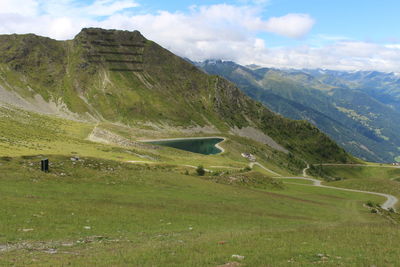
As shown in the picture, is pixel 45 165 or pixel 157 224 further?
pixel 45 165

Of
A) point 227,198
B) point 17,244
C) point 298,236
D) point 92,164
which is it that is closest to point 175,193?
point 227,198

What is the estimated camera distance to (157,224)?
3206 centimetres

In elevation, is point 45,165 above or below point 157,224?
above

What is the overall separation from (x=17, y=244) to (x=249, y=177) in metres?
54.5

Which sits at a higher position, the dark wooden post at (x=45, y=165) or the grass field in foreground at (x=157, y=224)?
the dark wooden post at (x=45, y=165)

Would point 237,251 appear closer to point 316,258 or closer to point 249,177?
point 316,258

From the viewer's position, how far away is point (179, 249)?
21.4 meters

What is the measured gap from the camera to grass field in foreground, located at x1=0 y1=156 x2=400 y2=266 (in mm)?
19828

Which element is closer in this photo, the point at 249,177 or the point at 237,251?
the point at 237,251

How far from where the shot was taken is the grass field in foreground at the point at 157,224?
1983 cm

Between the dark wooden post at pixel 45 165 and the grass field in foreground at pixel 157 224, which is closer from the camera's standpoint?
the grass field in foreground at pixel 157 224

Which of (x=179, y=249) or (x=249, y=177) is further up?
(x=179, y=249)

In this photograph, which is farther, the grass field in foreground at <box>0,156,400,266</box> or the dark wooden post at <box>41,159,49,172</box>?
the dark wooden post at <box>41,159,49,172</box>

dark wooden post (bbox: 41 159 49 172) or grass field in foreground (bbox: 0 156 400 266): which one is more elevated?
dark wooden post (bbox: 41 159 49 172)
